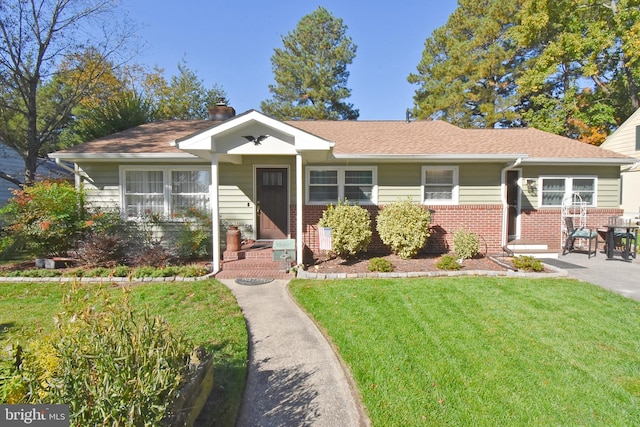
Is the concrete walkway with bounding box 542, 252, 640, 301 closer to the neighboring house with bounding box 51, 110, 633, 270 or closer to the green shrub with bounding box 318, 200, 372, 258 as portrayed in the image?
the neighboring house with bounding box 51, 110, 633, 270

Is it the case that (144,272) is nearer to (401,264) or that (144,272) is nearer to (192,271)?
(192,271)

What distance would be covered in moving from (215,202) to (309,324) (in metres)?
4.08

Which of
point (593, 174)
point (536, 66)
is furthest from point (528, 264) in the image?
point (536, 66)

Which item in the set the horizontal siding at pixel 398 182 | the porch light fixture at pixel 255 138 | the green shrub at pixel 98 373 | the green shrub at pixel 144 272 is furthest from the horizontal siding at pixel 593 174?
the green shrub at pixel 98 373

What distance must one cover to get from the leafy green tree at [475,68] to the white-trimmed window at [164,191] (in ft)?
66.0

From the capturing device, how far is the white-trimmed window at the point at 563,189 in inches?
390

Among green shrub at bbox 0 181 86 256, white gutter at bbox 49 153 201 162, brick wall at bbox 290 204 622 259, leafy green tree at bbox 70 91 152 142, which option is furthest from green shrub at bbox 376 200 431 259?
leafy green tree at bbox 70 91 152 142

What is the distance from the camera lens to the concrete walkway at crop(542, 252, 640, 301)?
6.09 m

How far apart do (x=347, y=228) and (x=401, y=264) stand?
1631 millimetres

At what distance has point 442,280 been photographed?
21.6ft

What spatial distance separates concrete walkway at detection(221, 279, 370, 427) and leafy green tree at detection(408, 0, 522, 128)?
75.4 ft

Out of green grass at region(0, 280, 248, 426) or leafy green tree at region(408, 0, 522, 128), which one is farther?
leafy green tree at region(408, 0, 522, 128)

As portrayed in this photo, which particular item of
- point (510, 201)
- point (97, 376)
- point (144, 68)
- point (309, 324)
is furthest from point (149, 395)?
point (144, 68)

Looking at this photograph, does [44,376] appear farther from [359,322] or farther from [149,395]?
[359,322]
